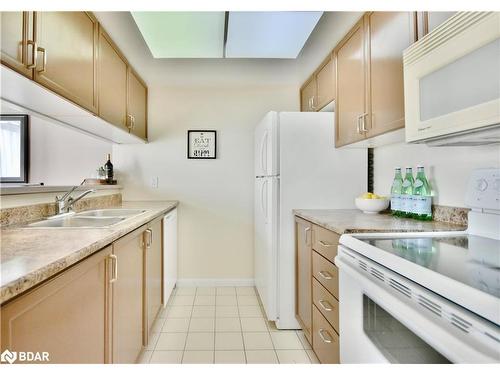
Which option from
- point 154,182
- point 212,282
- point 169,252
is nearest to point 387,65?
point 169,252

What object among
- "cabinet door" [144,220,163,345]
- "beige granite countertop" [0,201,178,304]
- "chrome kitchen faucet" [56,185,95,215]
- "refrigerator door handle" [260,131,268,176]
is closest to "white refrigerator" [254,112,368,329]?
"refrigerator door handle" [260,131,268,176]

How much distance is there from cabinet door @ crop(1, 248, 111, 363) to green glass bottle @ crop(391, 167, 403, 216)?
5.34 feet

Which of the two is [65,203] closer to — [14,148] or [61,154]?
[14,148]

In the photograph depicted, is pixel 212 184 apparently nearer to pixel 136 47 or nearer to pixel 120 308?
pixel 136 47

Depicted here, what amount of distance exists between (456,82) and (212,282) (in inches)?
107

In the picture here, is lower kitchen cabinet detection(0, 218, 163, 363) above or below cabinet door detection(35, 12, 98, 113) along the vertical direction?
below

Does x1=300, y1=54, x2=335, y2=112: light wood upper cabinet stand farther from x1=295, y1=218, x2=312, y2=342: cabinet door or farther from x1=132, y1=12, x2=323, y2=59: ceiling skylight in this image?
x1=295, y1=218, x2=312, y2=342: cabinet door

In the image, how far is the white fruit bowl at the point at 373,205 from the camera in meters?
1.90

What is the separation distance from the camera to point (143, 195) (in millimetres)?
3029

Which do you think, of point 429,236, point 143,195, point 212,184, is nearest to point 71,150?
point 143,195

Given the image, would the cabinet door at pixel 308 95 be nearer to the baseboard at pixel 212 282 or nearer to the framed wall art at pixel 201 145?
the framed wall art at pixel 201 145

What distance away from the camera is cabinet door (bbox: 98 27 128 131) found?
1.85 m

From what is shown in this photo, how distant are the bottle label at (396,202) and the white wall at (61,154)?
7.85 ft
